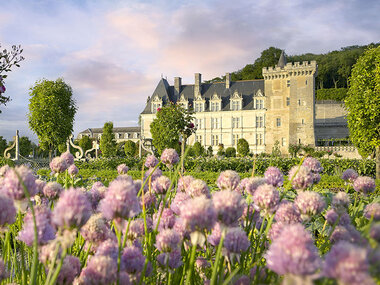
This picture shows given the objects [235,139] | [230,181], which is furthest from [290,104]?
[230,181]

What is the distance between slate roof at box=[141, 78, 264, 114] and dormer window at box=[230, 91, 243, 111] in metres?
0.65

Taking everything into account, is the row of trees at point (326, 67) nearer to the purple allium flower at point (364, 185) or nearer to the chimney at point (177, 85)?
the chimney at point (177, 85)

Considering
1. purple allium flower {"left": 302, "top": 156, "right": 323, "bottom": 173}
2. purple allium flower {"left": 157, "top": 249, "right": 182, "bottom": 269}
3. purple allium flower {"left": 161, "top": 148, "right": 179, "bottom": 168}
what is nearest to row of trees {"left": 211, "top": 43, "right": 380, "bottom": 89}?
purple allium flower {"left": 302, "top": 156, "right": 323, "bottom": 173}

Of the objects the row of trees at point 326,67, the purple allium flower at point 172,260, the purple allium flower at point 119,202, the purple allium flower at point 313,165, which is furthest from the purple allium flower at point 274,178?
the row of trees at point 326,67

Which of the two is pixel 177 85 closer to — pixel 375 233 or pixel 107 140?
pixel 107 140

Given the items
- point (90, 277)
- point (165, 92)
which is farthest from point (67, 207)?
point (165, 92)

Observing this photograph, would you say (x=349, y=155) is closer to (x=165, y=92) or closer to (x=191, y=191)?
(x=165, y=92)

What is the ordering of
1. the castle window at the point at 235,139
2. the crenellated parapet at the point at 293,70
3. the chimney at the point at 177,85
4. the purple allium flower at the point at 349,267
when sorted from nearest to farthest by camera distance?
the purple allium flower at the point at 349,267 < the crenellated parapet at the point at 293,70 < the castle window at the point at 235,139 < the chimney at the point at 177,85

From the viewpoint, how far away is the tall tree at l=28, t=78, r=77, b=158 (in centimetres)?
2394

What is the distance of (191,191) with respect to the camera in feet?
4.98

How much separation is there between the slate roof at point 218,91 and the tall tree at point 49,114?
21.1 metres

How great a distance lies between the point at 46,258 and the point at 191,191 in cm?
69

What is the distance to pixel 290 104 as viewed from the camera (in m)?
41.8

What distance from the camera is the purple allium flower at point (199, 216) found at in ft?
3.06
